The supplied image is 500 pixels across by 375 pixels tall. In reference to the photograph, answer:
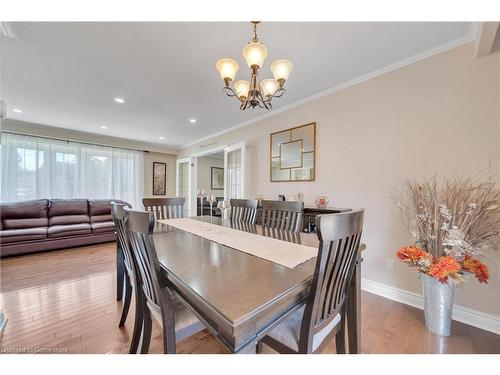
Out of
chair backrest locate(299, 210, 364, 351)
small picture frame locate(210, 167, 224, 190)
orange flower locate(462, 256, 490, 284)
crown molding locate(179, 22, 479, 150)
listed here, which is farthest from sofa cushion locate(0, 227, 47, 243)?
orange flower locate(462, 256, 490, 284)

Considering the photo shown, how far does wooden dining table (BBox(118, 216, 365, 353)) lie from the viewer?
60 cm

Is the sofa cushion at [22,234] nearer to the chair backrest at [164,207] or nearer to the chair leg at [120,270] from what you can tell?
the chair backrest at [164,207]

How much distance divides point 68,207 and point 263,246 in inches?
180

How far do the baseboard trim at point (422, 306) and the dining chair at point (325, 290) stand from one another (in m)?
1.45

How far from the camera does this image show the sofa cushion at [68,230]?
3.43m

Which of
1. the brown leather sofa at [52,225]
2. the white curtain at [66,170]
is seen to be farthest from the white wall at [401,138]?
the white curtain at [66,170]

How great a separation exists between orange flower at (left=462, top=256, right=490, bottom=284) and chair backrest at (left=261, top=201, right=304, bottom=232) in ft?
3.93

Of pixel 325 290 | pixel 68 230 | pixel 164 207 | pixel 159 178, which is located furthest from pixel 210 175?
pixel 325 290

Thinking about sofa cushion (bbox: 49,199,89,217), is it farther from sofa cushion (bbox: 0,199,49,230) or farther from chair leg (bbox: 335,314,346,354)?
chair leg (bbox: 335,314,346,354)

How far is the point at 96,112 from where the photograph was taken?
10.9 feet

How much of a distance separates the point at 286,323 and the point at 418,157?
77.2 inches

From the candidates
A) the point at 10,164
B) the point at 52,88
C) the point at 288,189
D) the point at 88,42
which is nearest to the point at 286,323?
the point at 288,189
